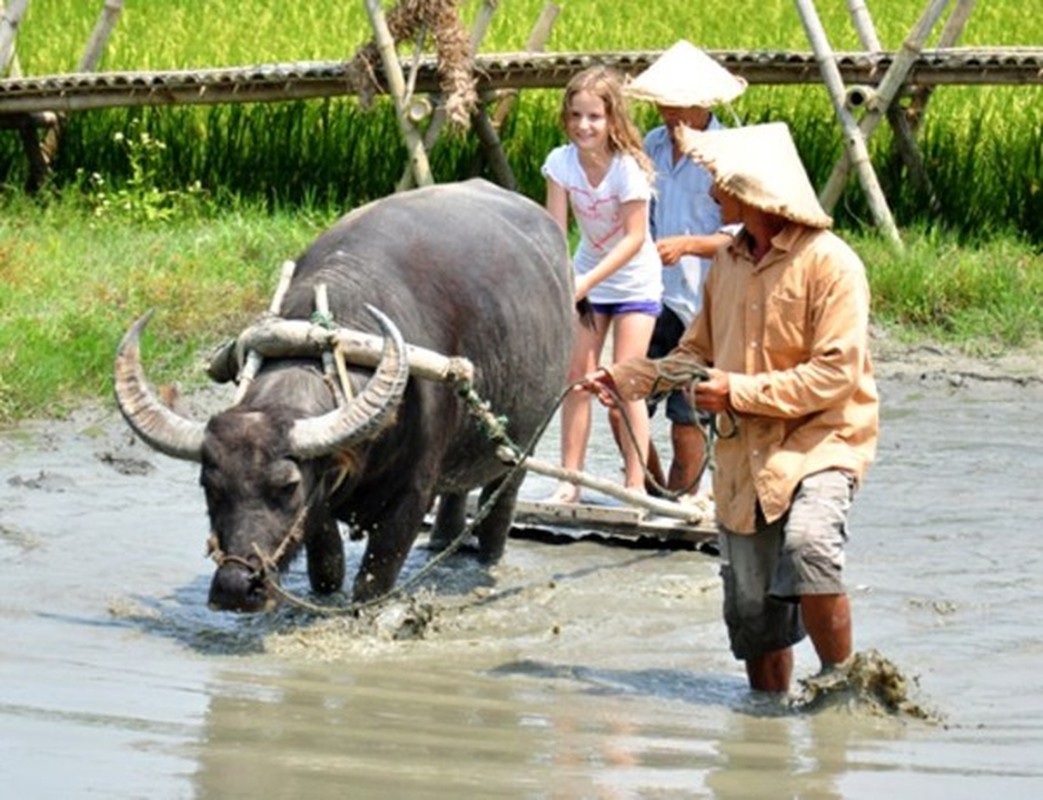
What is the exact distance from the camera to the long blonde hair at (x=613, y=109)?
7785mm

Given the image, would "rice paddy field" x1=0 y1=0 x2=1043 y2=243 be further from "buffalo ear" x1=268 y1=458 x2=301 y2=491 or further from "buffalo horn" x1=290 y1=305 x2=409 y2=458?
"buffalo ear" x1=268 y1=458 x2=301 y2=491

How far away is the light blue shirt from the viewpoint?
26.8ft

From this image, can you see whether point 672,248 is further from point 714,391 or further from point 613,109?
point 714,391

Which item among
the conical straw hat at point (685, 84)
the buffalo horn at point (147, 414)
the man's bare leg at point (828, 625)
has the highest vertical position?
the conical straw hat at point (685, 84)

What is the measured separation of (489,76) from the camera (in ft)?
38.2

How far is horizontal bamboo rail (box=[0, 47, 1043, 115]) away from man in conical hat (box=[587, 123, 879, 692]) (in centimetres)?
531

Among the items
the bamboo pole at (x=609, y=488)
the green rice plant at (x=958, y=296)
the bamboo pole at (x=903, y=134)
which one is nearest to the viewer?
the bamboo pole at (x=609, y=488)

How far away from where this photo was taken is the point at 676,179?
8.19m

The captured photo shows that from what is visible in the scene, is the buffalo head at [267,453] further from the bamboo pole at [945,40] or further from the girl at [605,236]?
the bamboo pole at [945,40]

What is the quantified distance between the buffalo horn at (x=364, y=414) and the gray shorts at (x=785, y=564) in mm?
907

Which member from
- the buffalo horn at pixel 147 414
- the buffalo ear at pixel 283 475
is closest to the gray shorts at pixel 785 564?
the buffalo ear at pixel 283 475

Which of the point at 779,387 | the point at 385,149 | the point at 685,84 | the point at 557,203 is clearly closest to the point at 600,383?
the point at 779,387

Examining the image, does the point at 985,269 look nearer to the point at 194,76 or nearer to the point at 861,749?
the point at 194,76

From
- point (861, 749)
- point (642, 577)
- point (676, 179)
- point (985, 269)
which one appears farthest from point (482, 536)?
point (985, 269)
